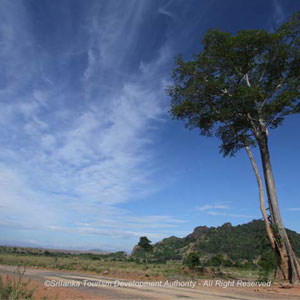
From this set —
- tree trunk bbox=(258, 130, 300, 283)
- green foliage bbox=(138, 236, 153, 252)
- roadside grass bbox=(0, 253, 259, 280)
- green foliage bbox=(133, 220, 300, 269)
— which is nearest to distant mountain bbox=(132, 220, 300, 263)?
green foliage bbox=(133, 220, 300, 269)

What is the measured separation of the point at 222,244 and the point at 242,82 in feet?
212

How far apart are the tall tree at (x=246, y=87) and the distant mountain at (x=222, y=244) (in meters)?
47.5

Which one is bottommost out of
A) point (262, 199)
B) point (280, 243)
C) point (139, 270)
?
point (139, 270)

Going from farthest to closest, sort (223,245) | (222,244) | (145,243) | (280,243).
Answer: (222,244)
(223,245)
(145,243)
(280,243)

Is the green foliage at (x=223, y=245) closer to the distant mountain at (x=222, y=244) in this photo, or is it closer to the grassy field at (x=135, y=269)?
the distant mountain at (x=222, y=244)

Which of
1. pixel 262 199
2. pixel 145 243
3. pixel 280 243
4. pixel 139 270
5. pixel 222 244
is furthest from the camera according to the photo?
pixel 222 244

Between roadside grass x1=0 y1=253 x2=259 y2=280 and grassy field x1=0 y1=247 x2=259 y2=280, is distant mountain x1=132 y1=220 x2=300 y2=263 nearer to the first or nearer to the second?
grassy field x1=0 y1=247 x2=259 y2=280

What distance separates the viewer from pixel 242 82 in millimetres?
18375

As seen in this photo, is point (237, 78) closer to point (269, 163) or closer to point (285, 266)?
point (269, 163)

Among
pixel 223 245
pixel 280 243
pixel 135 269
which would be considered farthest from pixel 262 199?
pixel 223 245

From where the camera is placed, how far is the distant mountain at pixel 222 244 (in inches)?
2535

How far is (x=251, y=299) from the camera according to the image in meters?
9.73

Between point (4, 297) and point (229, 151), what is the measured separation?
16815 millimetres

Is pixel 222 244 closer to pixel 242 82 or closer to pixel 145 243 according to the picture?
pixel 145 243
